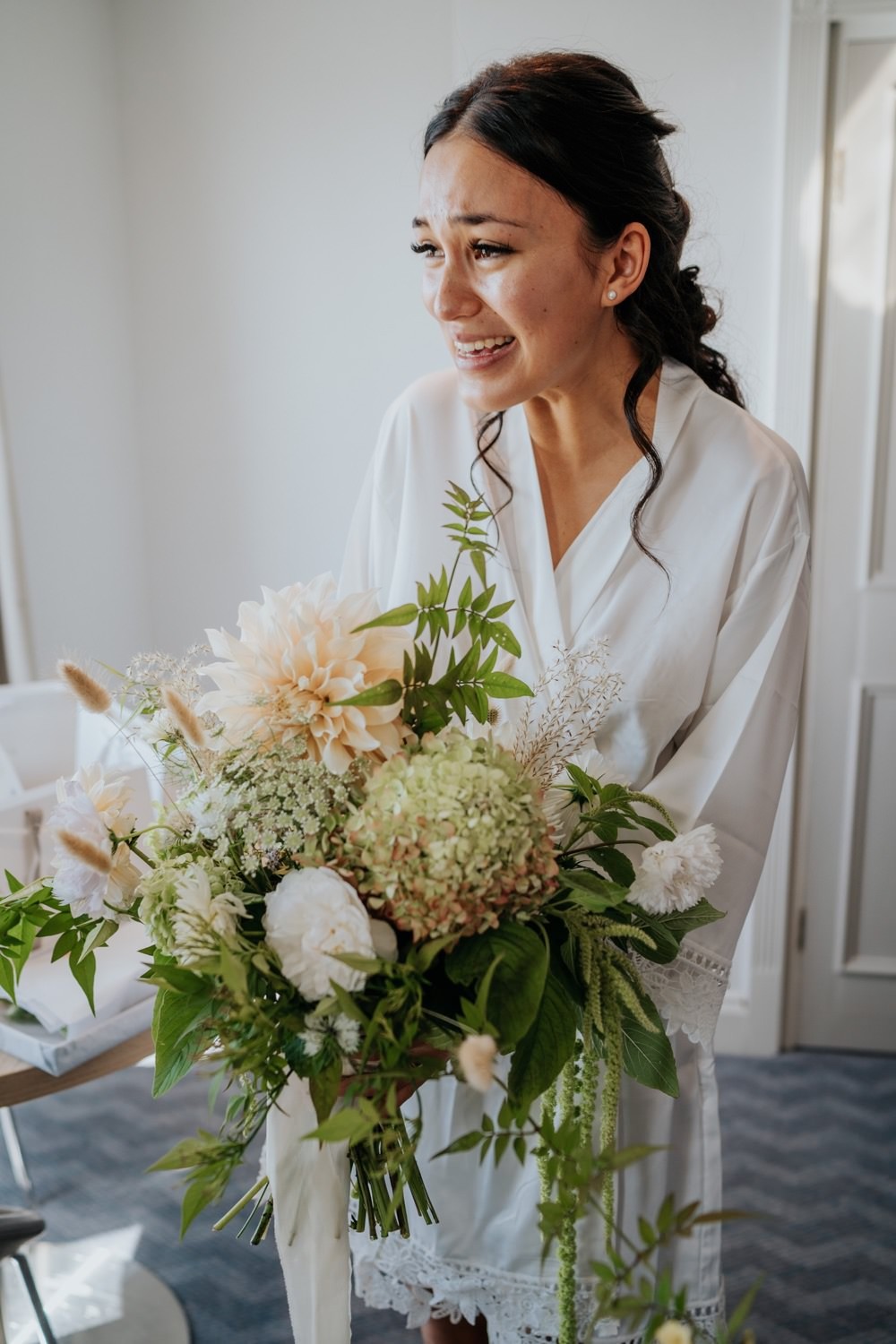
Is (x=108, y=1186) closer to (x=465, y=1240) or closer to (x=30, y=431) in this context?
(x=465, y=1240)

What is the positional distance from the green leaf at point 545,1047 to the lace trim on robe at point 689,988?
33cm

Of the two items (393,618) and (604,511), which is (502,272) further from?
(393,618)

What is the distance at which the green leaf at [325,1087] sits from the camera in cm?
75

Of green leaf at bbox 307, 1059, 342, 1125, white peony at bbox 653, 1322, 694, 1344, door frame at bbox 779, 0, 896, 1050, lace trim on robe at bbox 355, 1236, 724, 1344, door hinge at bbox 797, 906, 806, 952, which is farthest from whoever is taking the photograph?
door hinge at bbox 797, 906, 806, 952

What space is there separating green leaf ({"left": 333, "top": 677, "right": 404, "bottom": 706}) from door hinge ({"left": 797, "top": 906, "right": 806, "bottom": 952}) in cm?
234

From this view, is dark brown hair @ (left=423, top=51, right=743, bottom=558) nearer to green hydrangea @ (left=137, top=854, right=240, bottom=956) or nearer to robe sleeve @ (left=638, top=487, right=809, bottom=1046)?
robe sleeve @ (left=638, top=487, right=809, bottom=1046)

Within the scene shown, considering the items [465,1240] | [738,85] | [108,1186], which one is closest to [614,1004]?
[465,1240]

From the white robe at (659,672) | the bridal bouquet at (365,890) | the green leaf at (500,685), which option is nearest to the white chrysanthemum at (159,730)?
the bridal bouquet at (365,890)

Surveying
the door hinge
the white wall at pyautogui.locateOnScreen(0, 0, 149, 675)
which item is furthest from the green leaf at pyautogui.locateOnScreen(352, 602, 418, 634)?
the door hinge

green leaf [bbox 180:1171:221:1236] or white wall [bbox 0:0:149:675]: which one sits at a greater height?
white wall [bbox 0:0:149:675]

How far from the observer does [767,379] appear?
2.55m

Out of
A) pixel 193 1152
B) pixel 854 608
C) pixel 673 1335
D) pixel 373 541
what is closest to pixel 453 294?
pixel 373 541

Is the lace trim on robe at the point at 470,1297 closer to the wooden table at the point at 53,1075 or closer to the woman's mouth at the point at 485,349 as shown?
the wooden table at the point at 53,1075

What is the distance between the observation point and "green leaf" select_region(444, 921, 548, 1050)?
77cm
